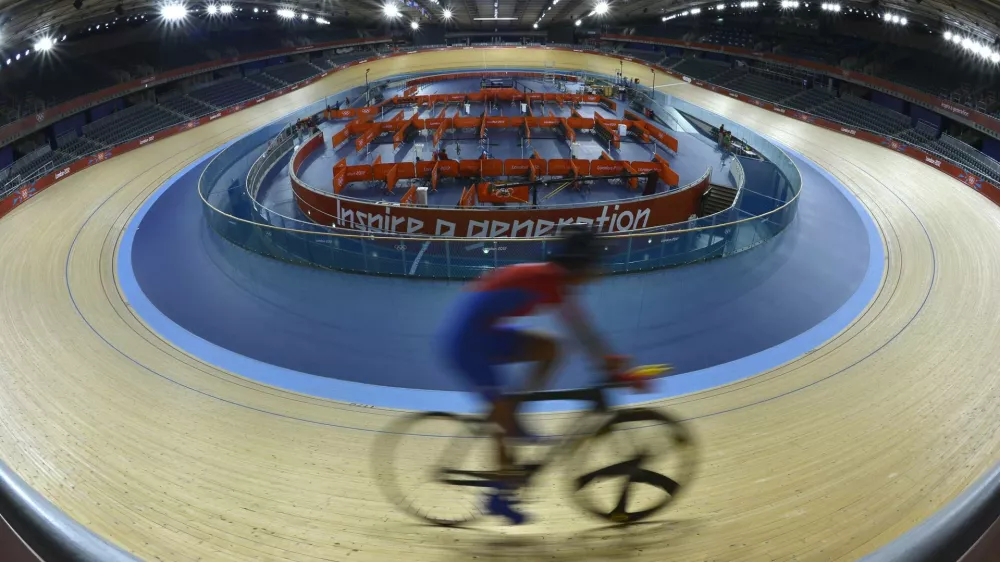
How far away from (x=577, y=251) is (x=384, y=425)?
2.69m

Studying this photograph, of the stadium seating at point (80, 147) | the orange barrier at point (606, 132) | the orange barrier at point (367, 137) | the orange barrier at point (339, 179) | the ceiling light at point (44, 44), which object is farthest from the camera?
the ceiling light at point (44, 44)


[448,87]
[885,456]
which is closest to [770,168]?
[885,456]

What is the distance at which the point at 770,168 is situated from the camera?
1353 centimetres

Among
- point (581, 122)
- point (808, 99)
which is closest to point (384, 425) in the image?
point (581, 122)

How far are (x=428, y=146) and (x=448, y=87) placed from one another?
515 inches

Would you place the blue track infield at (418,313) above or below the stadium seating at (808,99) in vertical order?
below

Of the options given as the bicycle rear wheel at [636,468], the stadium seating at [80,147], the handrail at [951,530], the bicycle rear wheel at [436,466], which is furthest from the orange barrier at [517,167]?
the stadium seating at [80,147]

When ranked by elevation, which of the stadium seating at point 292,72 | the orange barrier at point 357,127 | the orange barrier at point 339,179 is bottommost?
the orange barrier at point 339,179

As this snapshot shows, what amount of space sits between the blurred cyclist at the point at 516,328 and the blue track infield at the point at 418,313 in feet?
6.42

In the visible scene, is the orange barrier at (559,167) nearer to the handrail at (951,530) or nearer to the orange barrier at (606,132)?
the orange barrier at (606,132)

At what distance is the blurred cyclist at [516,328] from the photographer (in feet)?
8.14

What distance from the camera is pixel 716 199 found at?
11531 millimetres

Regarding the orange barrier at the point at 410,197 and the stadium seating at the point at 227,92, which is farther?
the stadium seating at the point at 227,92

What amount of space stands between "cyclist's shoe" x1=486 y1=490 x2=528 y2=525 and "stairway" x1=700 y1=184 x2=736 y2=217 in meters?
9.57
